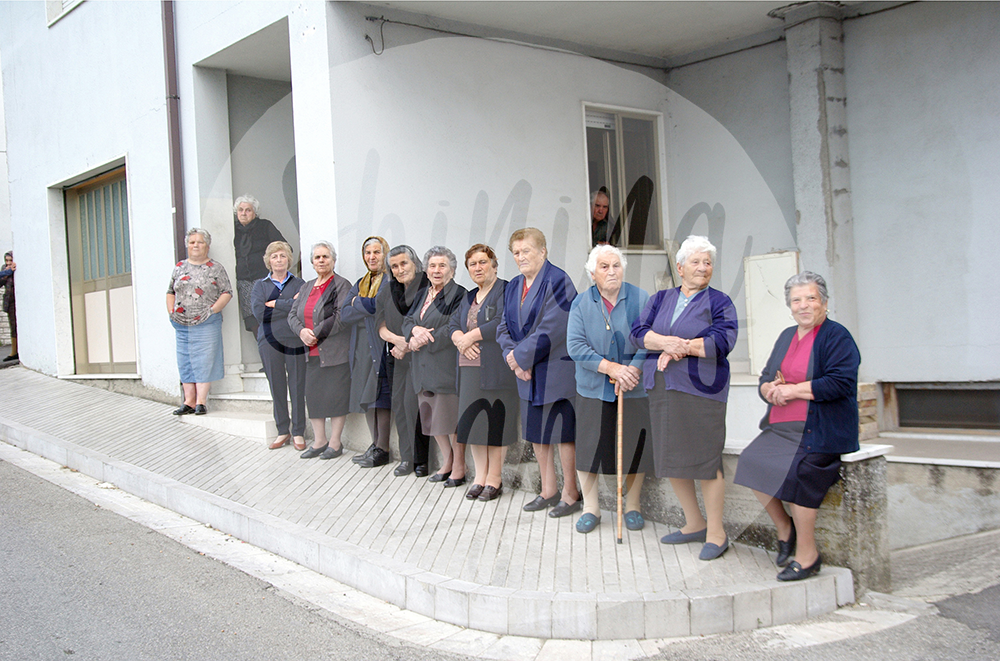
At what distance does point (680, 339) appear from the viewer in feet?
15.0

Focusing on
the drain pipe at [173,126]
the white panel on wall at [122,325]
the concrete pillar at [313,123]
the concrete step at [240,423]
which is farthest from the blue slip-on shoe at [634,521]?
the white panel on wall at [122,325]

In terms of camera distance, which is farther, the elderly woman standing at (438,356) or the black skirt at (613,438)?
the elderly woman standing at (438,356)

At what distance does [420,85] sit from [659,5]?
2.65 meters

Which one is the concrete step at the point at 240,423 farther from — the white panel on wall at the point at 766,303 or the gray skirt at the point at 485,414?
the white panel on wall at the point at 766,303

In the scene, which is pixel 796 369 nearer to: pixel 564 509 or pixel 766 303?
pixel 564 509

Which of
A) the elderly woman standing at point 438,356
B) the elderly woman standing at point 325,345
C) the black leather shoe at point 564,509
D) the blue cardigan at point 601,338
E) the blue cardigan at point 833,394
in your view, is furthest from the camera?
the elderly woman standing at point 325,345

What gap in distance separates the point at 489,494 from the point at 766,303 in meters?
4.08

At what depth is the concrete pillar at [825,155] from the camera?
27.3 feet

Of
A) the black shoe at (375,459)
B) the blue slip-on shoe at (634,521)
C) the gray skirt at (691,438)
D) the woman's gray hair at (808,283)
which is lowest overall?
the blue slip-on shoe at (634,521)

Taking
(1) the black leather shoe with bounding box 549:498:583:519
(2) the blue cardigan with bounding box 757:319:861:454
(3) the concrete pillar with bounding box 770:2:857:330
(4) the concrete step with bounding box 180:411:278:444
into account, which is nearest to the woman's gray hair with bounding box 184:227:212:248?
(4) the concrete step with bounding box 180:411:278:444

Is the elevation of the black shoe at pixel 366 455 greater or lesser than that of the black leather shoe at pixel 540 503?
greater

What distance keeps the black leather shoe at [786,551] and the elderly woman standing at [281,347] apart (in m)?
4.76

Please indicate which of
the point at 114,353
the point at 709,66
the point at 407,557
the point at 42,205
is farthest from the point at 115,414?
the point at 709,66

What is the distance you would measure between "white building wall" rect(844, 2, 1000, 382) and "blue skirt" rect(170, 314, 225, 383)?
7082 millimetres
